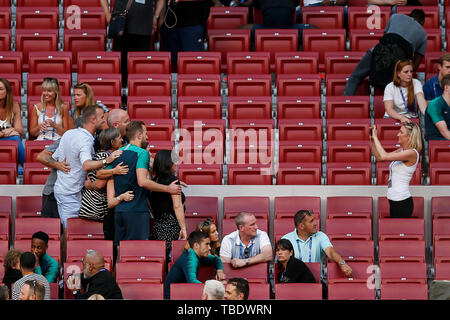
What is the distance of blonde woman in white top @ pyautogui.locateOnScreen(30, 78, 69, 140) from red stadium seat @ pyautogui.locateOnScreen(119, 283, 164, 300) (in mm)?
2545

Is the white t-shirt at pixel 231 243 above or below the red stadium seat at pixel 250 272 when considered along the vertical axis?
above

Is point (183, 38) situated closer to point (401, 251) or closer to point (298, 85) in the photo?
point (298, 85)

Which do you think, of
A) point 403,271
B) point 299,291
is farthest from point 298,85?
point 299,291

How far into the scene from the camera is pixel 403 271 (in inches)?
386

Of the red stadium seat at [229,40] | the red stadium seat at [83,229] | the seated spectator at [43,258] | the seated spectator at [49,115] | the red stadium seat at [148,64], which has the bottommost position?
the seated spectator at [43,258]

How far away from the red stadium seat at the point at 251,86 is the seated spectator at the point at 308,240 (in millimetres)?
2645

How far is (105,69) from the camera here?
12594mm

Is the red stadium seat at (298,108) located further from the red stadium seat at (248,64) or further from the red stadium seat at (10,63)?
the red stadium seat at (10,63)

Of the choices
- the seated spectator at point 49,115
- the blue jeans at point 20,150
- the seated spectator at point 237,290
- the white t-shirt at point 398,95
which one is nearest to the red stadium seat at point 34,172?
the blue jeans at point 20,150

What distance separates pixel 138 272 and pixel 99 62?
3611 mm

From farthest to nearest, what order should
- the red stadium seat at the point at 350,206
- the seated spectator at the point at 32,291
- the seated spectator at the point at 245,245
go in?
the red stadium seat at the point at 350,206, the seated spectator at the point at 245,245, the seated spectator at the point at 32,291

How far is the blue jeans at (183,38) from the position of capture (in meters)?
12.9

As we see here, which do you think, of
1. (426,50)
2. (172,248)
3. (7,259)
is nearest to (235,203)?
(172,248)

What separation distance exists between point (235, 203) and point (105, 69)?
2.67 m
